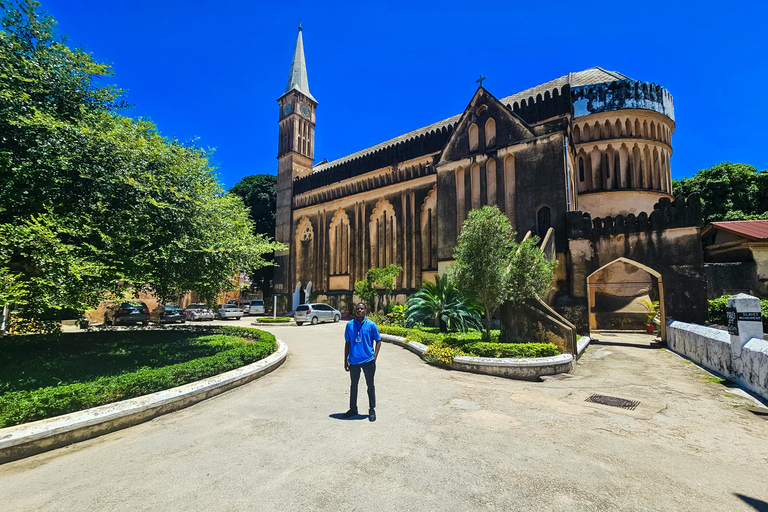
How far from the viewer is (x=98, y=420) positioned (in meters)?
5.12

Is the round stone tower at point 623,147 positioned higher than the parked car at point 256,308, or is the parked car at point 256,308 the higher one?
the round stone tower at point 623,147

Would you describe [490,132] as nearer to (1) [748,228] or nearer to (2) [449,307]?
(2) [449,307]

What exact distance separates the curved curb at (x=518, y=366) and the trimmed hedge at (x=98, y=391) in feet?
18.5

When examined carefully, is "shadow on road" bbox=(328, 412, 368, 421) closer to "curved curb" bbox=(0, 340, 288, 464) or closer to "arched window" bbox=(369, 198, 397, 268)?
"curved curb" bbox=(0, 340, 288, 464)

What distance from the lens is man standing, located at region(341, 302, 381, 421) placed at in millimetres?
5527

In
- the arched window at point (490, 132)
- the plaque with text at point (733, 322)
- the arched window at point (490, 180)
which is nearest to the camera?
the plaque with text at point (733, 322)

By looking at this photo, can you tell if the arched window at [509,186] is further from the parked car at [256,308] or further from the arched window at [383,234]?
the parked car at [256,308]

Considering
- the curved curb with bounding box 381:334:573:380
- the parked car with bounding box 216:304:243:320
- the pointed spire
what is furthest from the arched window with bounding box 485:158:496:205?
the pointed spire

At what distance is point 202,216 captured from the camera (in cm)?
1098

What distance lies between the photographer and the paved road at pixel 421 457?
3.34m

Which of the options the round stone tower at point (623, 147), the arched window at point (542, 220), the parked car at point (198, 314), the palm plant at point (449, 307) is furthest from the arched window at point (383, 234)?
the parked car at point (198, 314)

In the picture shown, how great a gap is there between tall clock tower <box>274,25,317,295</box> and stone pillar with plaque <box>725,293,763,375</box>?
32.2m

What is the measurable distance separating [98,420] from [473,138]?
64.9 feet

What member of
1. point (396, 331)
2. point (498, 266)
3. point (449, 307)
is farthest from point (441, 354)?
point (396, 331)
